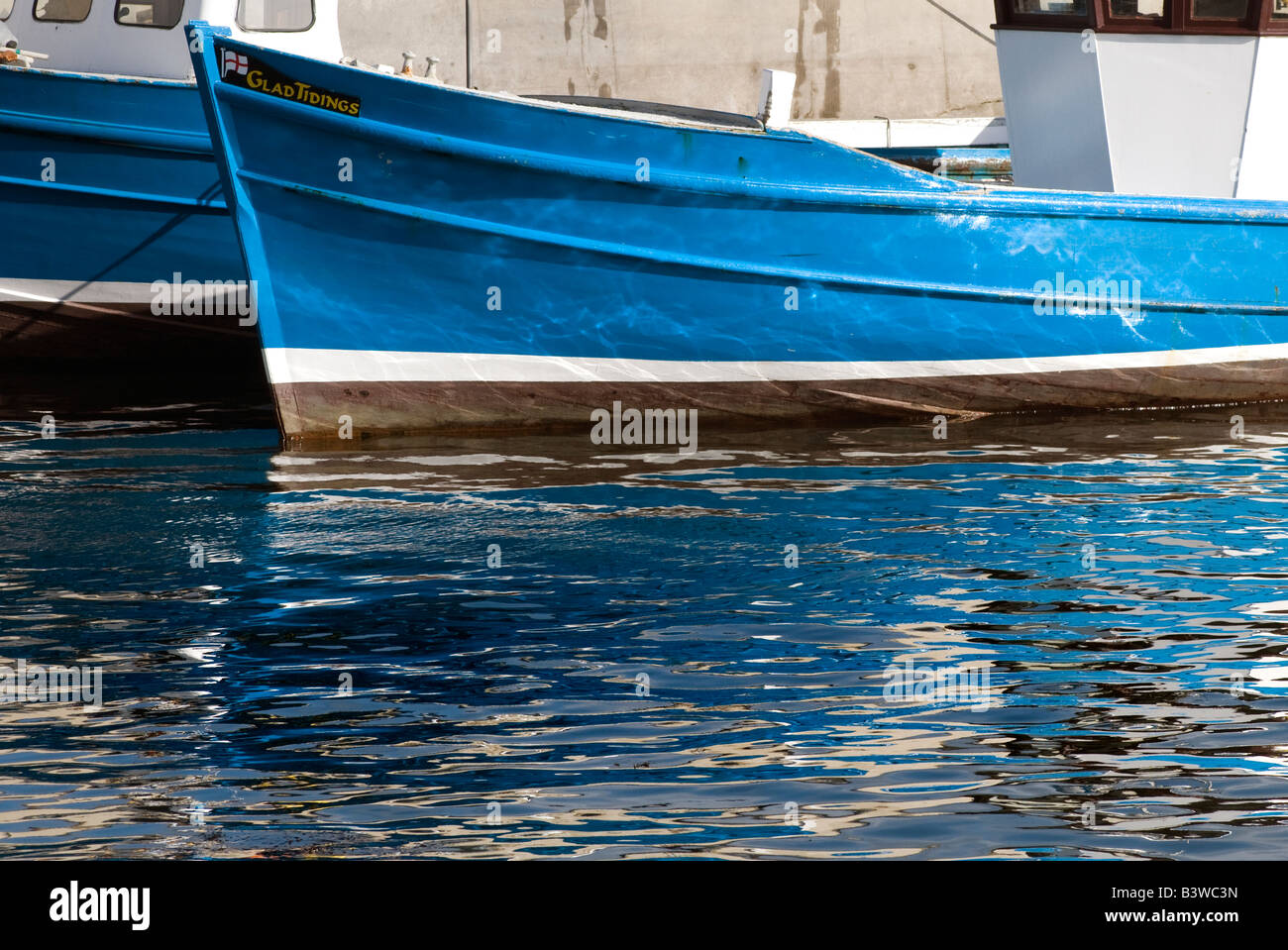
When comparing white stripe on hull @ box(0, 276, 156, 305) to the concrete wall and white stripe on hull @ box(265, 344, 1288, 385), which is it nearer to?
white stripe on hull @ box(265, 344, 1288, 385)

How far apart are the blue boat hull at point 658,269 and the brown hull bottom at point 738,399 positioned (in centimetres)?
2

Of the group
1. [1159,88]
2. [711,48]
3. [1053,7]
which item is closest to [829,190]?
[1053,7]

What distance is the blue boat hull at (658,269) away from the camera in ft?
27.5

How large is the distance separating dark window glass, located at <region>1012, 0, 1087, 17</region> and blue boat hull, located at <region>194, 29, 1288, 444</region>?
1.18 m

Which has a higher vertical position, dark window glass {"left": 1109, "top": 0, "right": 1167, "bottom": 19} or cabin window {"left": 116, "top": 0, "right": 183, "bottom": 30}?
cabin window {"left": 116, "top": 0, "right": 183, "bottom": 30}

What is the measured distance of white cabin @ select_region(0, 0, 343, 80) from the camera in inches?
434

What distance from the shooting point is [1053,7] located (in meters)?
9.49

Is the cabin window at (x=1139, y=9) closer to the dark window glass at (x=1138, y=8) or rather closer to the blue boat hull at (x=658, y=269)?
the dark window glass at (x=1138, y=8)

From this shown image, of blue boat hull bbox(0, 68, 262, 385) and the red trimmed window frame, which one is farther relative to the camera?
blue boat hull bbox(0, 68, 262, 385)

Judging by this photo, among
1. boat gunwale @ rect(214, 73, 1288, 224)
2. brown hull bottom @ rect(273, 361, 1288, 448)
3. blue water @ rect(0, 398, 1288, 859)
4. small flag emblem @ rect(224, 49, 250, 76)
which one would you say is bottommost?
blue water @ rect(0, 398, 1288, 859)

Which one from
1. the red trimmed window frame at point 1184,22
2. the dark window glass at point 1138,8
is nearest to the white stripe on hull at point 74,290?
the red trimmed window frame at point 1184,22

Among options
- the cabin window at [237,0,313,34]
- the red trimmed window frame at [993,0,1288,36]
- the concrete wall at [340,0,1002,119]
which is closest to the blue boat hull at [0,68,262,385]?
the cabin window at [237,0,313,34]

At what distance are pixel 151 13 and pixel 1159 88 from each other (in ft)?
21.5
